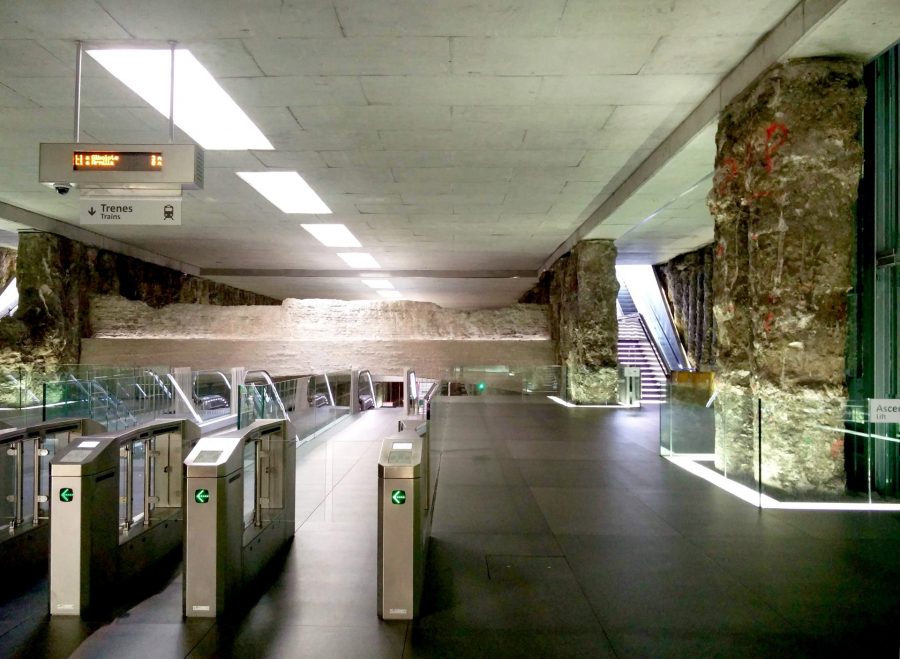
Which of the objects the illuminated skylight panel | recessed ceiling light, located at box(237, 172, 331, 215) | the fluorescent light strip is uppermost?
the fluorescent light strip

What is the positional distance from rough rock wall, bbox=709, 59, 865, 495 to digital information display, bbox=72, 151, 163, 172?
546 centimetres

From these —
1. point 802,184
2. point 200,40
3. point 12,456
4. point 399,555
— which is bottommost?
point 399,555

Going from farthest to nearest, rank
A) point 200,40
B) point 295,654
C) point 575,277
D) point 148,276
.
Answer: point 148,276
point 575,277
point 200,40
point 295,654

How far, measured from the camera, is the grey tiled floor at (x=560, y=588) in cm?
304

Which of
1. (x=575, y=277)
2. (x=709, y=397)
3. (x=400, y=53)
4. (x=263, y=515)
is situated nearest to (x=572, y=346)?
(x=575, y=277)

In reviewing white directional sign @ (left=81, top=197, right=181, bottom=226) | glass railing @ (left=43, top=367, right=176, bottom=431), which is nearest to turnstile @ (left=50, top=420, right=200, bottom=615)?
white directional sign @ (left=81, top=197, right=181, bottom=226)

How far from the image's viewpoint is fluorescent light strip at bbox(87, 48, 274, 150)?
5.81 meters

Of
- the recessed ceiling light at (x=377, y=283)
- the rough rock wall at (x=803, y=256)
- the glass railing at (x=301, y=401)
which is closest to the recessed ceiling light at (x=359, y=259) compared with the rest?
the recessed ceiling light at (x=377, y=283)

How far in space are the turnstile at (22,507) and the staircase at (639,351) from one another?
59.5ft

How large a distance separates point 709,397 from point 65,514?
652 cm

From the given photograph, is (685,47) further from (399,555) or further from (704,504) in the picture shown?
(399,555)

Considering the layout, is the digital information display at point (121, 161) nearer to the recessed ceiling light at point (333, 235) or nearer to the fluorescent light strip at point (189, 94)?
the fluorescent light strip at point (189, 94)

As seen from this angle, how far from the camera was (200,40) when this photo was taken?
542 cm

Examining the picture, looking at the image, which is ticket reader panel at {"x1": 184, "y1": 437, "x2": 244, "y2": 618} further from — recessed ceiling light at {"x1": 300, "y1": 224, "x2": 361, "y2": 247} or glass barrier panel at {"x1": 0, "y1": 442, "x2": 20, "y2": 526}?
recessed ceiling light at {"x1": 300, "y1": 224, "x2": 361, "y2": 247}
